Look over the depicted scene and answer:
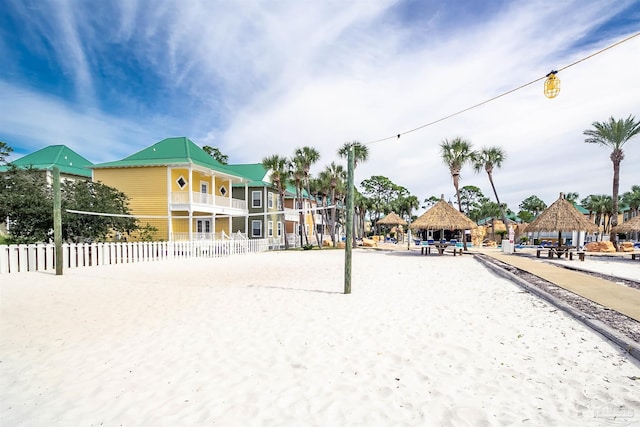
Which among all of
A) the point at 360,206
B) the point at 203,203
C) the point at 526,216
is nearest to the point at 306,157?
the point at 203,203

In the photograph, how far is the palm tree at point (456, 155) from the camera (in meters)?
29.5

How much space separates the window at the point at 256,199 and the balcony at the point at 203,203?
407 cm

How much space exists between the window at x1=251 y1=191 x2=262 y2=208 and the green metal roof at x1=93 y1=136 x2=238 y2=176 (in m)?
A: 5.82

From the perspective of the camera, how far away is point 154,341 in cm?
462

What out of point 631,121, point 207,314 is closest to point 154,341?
point 207,314

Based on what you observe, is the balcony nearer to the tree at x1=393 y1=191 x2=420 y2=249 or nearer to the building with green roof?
the building with green roof

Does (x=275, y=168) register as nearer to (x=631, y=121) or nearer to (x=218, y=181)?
(x=218, y=181)

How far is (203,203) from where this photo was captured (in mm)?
22422

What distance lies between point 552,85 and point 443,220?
17.6m

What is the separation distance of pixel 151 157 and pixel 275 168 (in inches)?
351

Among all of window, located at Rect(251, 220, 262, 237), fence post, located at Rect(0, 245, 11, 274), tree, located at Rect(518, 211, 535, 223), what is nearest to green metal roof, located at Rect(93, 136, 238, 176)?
window, located at Rect(251, 220, 262, 237)

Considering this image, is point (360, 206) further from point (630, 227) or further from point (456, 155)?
point (630, 227)

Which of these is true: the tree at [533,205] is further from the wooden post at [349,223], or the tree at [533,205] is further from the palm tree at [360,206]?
the wooden post at [349,223]

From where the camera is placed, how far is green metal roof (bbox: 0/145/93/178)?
2309cm
